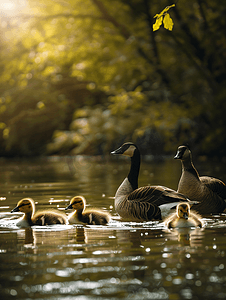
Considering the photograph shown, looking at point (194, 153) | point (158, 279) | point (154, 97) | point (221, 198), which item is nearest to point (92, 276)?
point (158, 279)

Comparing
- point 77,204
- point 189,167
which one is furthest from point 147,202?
point 189,167

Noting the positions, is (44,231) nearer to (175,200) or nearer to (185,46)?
(175,200)

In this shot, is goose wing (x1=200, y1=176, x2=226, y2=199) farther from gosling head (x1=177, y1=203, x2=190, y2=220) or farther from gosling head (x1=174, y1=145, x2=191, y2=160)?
gosling head (x1=177, y1=203, x2=190, y2=220)

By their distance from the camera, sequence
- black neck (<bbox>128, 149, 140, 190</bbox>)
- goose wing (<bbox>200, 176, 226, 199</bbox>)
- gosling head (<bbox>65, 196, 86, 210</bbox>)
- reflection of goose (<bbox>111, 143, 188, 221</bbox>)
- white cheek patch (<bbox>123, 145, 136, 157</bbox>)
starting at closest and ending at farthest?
reflection of goose (<bbox>111, 143, 188, 221</bbox>)
gosling head (<bbox>65, 196, 86, 210</bbox>)
black neck (<bbox>128, 149, 140, 190</bbox>)
goose wing (<bbox>200, 176, 226, 199</bbox>)
white cheek patch (<bbox>123, 145, 136, 157</bbox>)

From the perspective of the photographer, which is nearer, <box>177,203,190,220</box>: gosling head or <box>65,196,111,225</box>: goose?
<box>177,203,190,220</box>: gosling head

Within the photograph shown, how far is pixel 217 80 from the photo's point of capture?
22.4 meters

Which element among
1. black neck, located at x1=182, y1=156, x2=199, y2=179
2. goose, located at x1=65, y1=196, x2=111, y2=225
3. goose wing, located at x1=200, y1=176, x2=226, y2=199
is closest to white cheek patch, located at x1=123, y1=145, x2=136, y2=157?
black neck, located at x1=182, y1=156, x2=199, y2=179

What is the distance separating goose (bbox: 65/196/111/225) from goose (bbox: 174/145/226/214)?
1595mm

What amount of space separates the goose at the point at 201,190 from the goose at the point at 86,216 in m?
1.60

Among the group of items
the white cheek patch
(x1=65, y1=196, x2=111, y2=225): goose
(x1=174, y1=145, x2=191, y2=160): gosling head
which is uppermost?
the white cheek patch

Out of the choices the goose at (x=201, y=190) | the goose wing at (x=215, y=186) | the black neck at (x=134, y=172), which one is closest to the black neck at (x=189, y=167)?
the goose at (x=201, y=190)

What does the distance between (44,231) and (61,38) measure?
16.2m

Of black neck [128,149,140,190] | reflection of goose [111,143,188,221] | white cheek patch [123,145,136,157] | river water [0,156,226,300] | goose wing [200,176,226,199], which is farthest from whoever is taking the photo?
white cheek patch [123,145,136,157]

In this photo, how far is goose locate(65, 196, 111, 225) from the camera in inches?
330
